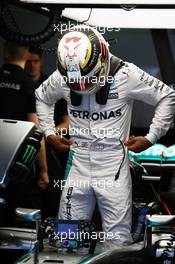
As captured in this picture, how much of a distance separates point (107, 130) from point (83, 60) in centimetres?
33

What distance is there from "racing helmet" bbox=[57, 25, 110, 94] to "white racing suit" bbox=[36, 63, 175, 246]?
0.26 ft

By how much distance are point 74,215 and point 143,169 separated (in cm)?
39

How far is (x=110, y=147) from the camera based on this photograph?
302cm

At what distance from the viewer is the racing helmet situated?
9.45 ft

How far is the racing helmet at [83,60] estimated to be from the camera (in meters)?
2.88

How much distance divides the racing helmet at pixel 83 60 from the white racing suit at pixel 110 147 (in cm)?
8
